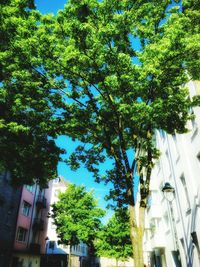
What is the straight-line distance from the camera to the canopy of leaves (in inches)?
341

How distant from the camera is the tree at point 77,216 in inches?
1378

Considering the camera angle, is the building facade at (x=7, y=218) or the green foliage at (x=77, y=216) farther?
the green foliage at (x=77, y=216)

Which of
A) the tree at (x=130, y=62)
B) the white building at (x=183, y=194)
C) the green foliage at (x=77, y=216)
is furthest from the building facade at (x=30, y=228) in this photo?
the tree at (x=130, y=62)

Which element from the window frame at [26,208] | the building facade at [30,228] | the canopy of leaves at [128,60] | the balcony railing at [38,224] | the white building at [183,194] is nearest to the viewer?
the canopy of leaves at [128,60]

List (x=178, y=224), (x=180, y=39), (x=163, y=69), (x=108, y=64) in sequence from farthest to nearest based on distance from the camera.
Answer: (x=178, y=224) → (x=108, y=64) → (x=163, y=69) → (x=180, y=39)

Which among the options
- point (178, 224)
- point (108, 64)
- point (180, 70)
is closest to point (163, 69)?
point (180, 70)

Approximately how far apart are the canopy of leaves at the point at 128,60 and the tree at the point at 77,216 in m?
27.0

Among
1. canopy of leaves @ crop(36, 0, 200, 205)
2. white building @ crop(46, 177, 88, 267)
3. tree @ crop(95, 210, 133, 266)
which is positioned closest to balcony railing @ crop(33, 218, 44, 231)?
white building @ crop(46, 177, 88, 267)

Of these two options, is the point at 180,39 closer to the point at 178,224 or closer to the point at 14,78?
the point at 14,78

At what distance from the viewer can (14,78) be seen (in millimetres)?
10484

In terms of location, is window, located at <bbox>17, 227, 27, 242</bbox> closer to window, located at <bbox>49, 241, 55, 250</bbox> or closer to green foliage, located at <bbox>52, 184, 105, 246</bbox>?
green foliage, located at <bbox>52, 184, 105, 246</bbox>

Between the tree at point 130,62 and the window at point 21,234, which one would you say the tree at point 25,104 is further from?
the window at point 21,234

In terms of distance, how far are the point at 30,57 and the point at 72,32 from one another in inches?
73.9

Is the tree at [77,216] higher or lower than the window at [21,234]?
higher
